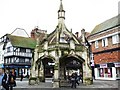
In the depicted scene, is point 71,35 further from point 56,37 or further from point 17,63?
point 17,63

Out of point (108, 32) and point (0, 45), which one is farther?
point (0, 45)

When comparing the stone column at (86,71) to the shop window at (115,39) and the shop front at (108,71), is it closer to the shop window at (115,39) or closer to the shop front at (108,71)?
the shop front at (108,71)

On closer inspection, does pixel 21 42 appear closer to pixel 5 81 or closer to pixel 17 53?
pixel 17 53

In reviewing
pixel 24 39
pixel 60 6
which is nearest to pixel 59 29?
pixel 60 6

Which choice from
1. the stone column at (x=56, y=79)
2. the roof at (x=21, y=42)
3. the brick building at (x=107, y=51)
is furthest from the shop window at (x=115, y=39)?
the roof at (x=21, y=42)

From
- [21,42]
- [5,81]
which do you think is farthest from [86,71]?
[21,42]

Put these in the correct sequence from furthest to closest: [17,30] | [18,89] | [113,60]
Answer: [17,30]
[113,60]
[18,89]

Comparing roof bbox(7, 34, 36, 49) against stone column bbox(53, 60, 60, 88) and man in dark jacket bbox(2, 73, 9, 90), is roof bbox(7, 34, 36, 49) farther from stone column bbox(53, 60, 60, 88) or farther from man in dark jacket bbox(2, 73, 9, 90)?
man in dark jacket bbox(2, 73, 9, 90)

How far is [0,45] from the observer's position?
208ft

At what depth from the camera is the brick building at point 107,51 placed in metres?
36.8

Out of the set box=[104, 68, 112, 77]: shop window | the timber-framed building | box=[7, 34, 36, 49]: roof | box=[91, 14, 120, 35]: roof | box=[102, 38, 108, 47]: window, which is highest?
box=[91, 14, 120, 35]: roof

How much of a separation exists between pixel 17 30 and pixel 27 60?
1171 centimetres

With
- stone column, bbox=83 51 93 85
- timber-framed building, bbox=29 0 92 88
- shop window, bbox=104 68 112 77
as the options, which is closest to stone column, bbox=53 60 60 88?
timber-framed building, bbox=29 0 92 88

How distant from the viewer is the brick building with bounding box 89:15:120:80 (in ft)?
121
